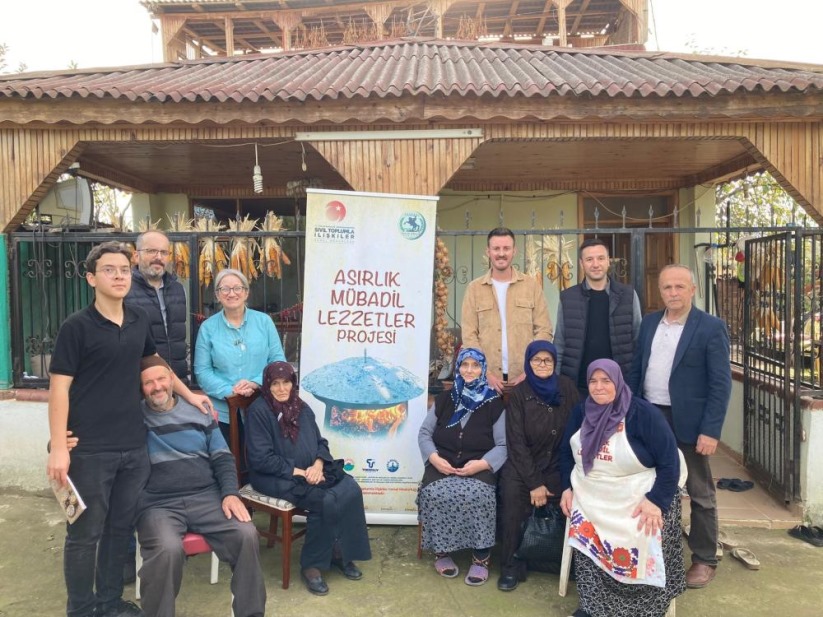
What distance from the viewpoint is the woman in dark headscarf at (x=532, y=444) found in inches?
132

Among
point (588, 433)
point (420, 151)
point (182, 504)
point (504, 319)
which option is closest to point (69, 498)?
point (182, 504)

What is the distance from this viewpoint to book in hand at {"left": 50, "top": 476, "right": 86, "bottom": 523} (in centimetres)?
267

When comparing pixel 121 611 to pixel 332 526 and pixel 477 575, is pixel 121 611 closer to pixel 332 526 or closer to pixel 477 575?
pixel 332 526

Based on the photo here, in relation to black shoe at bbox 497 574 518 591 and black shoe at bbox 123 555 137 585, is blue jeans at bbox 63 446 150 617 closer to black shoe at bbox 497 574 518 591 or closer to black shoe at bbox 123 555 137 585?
black shoe at bbox 123 555 137 585

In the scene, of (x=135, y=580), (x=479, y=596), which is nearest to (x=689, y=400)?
(x=479, y=596)

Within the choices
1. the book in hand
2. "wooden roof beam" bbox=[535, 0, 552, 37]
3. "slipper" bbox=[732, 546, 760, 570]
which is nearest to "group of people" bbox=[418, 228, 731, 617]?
"slipper" bbox=[732, 546, 760, 570]

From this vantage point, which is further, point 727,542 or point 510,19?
point 510,19

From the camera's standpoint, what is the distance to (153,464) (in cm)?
302

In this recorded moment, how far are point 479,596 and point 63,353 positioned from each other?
95.1 inches

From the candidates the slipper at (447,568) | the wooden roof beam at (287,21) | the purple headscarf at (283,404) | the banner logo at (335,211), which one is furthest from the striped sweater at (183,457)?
the wooden roof beam at (287,21)

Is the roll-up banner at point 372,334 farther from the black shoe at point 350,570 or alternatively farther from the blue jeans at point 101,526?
the blue jeans at point 101,526

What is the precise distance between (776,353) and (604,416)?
223cm

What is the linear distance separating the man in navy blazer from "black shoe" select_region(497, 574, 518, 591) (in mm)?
991

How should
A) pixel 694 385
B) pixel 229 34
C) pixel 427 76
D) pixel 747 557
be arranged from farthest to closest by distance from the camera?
1. pixel 229 34
2. pixel 427 76
3. pixel 747 557
4. pixel 694 385
